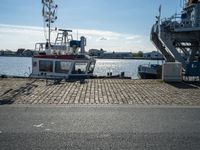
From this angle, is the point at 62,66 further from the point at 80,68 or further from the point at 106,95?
the point at 106,95

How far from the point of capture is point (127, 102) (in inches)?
506

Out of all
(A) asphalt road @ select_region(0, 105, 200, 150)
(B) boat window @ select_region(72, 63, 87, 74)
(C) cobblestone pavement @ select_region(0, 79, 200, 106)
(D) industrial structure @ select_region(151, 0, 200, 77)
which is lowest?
(A) asphalt road @ select_region(0, 105, 200, 150)

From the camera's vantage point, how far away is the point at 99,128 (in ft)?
28.3

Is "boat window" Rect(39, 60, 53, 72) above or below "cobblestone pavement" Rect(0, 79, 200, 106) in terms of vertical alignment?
above

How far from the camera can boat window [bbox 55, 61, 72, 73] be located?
24.7 metres

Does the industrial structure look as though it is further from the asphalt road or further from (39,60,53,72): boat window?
the asphalt road

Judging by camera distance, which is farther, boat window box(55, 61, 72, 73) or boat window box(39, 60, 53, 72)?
boat window box(39, 60, 53, 72)

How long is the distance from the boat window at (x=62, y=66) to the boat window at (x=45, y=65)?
0.49 metres

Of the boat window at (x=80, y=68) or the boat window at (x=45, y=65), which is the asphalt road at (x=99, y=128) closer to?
the boat window at (x=80, y=68)

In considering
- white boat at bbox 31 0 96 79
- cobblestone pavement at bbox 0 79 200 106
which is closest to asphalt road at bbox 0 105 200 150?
cobblestone pavement at bbox 0 79 200 106

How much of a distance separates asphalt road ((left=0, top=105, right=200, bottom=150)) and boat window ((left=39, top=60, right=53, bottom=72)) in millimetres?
13708

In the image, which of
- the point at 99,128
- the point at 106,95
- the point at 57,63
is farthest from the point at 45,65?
the point at 99,128

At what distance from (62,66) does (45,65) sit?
1382 millimetres

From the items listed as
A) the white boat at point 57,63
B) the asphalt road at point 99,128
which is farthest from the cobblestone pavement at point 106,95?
the white boat at point 57,63
